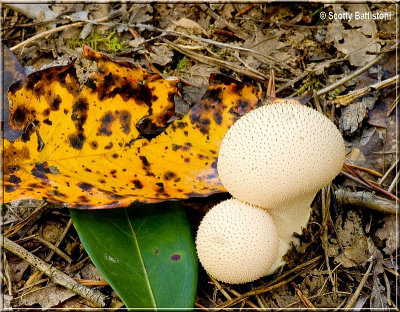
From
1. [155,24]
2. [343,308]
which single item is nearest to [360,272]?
[343,308]

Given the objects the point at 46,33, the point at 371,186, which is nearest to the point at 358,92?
the point at 371,186

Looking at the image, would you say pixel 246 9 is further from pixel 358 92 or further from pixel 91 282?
pixel 91 282

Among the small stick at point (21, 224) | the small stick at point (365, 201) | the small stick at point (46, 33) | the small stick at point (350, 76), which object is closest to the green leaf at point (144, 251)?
the small stick at point (21, 224)

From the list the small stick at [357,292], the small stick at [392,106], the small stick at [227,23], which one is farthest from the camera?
the small stick at [227,23]

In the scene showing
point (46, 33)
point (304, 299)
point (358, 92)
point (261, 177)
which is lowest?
point (304, 299)

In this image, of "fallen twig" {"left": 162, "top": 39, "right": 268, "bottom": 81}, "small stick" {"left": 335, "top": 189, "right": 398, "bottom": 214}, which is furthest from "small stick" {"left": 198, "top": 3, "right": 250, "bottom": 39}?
"small stick" {"left": 335, "top": 189, "right": 398, "bottom": 214}

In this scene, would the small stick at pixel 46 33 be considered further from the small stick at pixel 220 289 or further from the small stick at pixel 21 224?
the small stick at pixel 220 289
